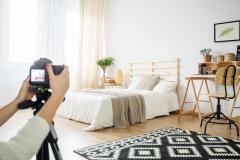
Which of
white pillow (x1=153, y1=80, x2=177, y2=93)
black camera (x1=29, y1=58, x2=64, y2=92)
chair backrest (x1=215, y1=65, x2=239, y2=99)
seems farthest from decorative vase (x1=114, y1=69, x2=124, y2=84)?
black camera (x1=29, y1=58, x2=64, y2=92)

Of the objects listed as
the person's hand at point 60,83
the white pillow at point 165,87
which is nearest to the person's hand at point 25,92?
the person's hand at point 60,83

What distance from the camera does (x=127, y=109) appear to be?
367cm

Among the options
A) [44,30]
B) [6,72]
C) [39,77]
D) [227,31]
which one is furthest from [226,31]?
[6,72]

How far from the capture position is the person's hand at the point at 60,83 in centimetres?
66

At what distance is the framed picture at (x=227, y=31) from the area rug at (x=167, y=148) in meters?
1.93

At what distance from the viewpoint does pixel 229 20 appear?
4.07m

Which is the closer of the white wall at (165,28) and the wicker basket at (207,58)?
the wicker basket at (207,58)

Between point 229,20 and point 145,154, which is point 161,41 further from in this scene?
point 145,154

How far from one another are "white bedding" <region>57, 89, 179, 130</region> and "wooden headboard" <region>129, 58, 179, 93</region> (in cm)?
44

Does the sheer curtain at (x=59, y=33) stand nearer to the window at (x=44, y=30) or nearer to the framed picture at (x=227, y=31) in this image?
the window at (x=44, y=30)

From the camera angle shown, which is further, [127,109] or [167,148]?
[127,109]

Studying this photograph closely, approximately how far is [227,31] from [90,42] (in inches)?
128

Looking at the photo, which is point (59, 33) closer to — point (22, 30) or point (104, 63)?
point (22, 30)

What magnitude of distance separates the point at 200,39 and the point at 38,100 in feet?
13.3
